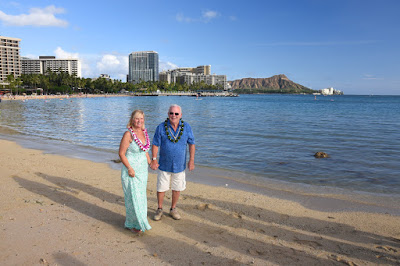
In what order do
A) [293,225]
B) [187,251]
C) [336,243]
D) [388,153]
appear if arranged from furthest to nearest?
[388,153] < [293,225] < [336,243] < [187,251]

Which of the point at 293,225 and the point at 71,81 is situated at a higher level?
the point at 71,81

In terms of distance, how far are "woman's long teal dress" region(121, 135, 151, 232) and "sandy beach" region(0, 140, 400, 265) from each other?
316mm

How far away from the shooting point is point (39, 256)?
429cm

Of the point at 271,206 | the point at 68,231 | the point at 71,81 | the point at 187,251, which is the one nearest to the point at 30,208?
the point at 68,231

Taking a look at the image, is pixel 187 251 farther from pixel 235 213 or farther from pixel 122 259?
pixel 235 213

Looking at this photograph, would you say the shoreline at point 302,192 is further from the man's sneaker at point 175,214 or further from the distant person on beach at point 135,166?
the distant person on beach at point 135,166

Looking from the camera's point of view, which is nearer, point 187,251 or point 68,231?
point 187,251

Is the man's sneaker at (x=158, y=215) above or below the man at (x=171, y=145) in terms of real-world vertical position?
below

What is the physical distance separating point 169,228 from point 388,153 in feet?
45.7

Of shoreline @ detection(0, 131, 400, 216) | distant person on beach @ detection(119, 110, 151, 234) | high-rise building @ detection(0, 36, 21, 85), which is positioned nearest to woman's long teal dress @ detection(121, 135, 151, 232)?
distant person on beach @ detection(119, 110, 151, 234)

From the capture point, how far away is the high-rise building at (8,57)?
18150cm

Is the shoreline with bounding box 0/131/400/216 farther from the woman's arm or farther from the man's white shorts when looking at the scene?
the woman's arm

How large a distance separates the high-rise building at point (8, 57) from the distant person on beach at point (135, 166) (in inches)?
8264

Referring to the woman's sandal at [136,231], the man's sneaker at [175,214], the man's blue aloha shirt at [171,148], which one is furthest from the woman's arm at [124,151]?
the man's sneaker at [175,214]
